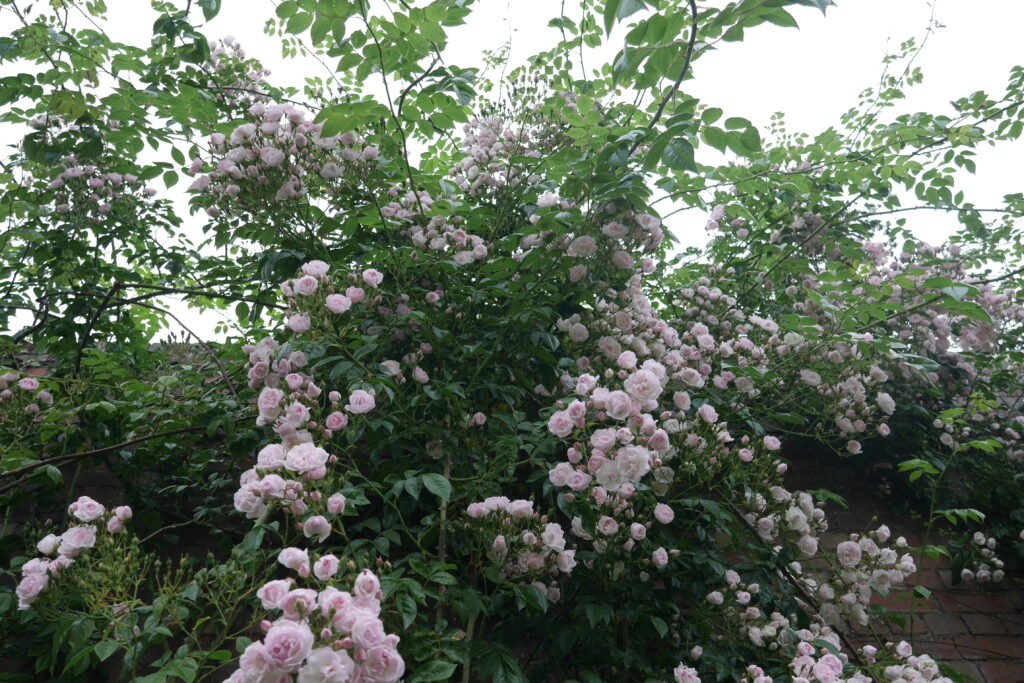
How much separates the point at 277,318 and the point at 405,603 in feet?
6.48

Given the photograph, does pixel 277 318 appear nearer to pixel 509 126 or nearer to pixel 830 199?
pixel 509 126

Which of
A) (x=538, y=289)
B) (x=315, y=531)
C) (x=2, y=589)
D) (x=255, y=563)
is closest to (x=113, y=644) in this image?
(x=255, y=563)

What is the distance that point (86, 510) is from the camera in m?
1.28

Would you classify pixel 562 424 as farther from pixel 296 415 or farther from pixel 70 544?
pixel 70 544

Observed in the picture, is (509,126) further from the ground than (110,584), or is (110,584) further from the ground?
→ (509,126)

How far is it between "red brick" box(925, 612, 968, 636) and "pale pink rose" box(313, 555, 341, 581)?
257 cm

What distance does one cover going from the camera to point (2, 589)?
63.2 inches

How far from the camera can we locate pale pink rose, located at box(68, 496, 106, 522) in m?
1.27

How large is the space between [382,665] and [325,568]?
0.60ft

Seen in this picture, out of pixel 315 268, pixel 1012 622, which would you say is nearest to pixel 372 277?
pixel 315 268

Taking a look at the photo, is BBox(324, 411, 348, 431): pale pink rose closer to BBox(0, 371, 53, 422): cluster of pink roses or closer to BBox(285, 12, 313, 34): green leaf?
BBox(285, 12, 313, 34): green leaf

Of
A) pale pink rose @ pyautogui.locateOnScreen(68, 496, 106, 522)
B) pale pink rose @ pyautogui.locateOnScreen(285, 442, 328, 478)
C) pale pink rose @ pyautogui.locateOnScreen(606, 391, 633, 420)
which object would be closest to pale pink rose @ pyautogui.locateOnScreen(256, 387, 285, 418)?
pale pink rose @ pyautogui.locateOnScreen(285, 442, 328, 478)

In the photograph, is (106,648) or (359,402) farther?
(359,402)

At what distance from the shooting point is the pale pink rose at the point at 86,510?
1271mm
